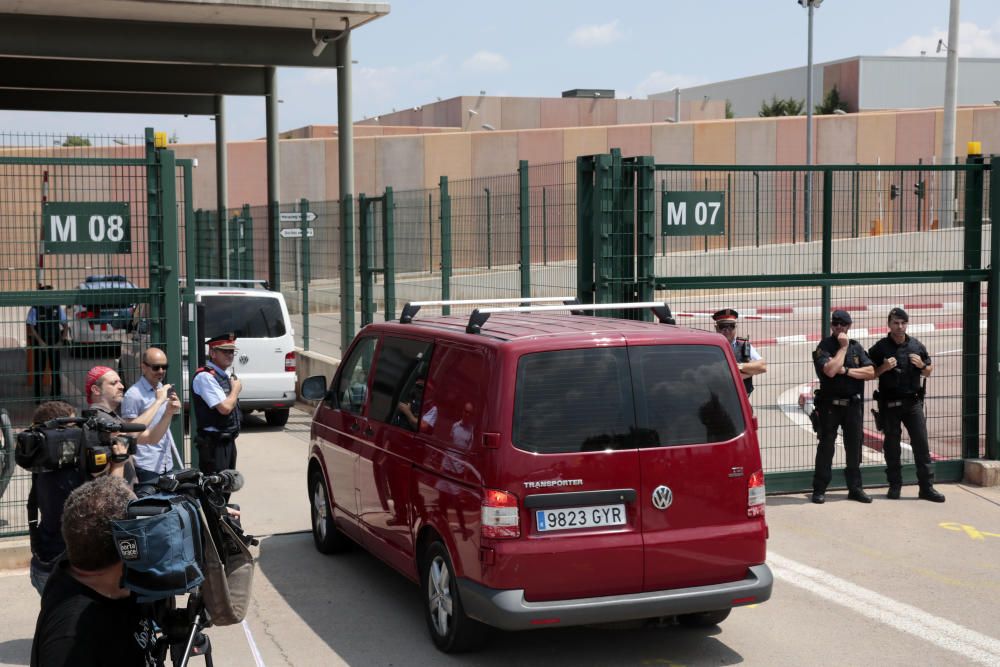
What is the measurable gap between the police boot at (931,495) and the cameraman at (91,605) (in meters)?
8.47

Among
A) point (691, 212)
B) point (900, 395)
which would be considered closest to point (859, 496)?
point (900, 395)

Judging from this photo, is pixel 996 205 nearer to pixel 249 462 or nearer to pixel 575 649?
pixel 575 649

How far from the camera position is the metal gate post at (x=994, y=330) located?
36.1 ft

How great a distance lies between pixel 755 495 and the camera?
254 inches

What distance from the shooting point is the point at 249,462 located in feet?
42.1

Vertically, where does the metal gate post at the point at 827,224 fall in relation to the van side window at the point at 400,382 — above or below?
above

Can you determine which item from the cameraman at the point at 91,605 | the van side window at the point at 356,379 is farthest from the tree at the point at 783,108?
the cameraman at the point at 91,605

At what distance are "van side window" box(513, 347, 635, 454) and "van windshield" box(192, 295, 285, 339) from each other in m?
9.24

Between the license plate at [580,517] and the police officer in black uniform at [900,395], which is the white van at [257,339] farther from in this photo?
the license plate at [580,517]

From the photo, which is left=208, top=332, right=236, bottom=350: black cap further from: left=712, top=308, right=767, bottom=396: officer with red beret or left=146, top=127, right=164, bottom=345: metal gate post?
left=712, top=308, right=767, bottom=396: officer with red beret

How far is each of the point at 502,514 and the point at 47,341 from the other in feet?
15.7

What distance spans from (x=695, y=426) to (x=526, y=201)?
18.3 ft

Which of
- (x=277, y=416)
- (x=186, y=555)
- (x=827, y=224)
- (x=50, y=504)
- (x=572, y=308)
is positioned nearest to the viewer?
(x=186, y=555)

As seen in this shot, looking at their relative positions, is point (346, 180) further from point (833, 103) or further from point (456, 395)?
point (833, 103)
